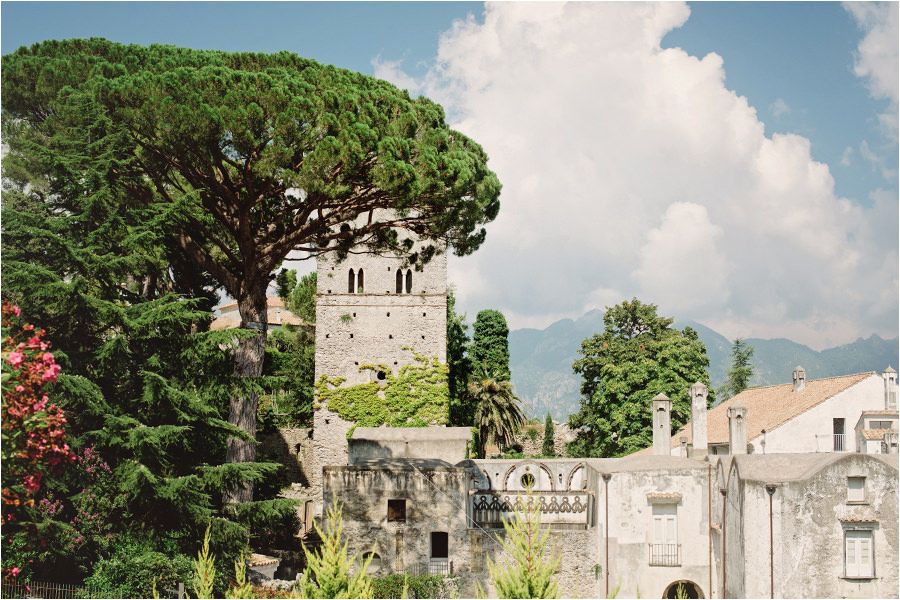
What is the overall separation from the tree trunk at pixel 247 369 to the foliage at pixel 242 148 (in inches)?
1.4

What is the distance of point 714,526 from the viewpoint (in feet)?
74.2

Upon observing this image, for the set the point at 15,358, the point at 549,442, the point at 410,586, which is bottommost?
the point at 410,586

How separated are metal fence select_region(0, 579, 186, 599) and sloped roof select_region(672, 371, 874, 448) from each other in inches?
861

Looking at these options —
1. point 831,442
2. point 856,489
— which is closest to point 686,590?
point 856,489

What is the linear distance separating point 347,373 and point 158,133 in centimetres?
1805

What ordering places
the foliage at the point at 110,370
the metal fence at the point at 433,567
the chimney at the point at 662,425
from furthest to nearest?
the chimney at the point at 662,425, the metal fence at the point at 433,567, the foliage at the point at 110,370

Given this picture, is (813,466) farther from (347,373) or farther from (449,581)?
(347,373)

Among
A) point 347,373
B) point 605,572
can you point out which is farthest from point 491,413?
point 605,572

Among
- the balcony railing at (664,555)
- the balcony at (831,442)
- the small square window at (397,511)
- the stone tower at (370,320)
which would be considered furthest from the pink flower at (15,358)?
the balcony at (831,442)

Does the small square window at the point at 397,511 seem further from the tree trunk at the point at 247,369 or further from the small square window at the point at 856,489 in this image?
the small square window at the point at 856,489

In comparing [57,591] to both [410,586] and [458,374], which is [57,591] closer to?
[410,586]

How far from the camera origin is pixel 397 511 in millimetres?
22406

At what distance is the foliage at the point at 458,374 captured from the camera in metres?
39.0

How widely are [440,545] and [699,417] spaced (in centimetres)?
1190
